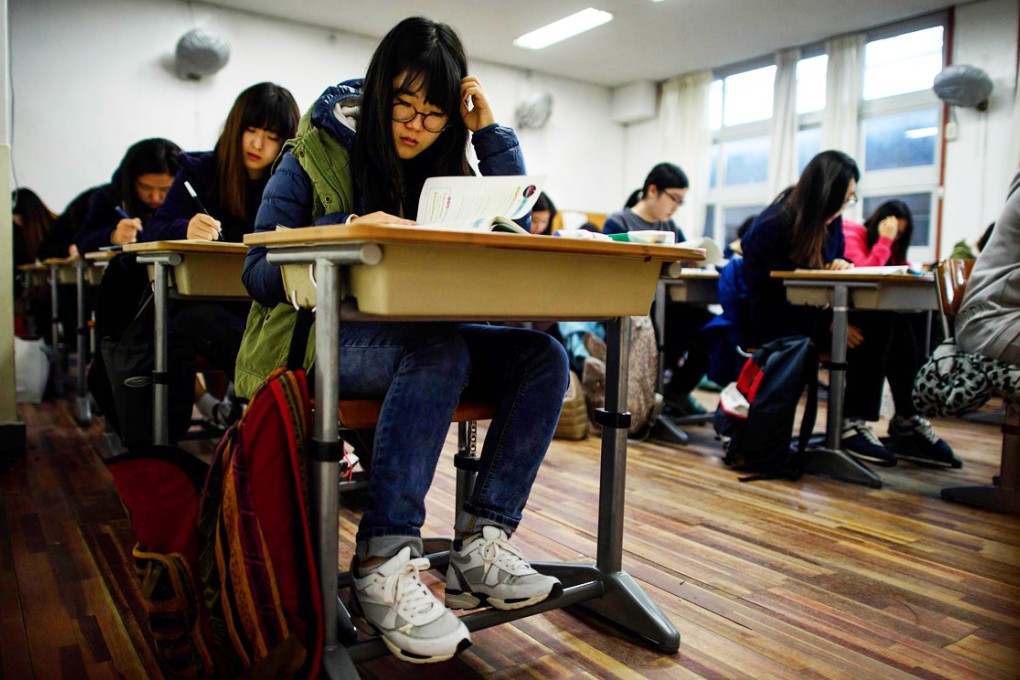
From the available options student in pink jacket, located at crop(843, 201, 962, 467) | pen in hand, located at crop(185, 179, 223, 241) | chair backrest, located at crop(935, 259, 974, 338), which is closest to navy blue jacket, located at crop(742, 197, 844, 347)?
student in pink jacket, located at crop(843, 201, 962, 467)

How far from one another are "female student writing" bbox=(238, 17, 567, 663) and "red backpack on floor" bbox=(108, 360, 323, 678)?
0.10 meters

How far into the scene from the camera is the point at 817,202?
2.61 m

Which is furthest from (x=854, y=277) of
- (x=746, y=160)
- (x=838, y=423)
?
(x=746, y=160)

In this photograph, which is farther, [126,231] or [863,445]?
[863,445]

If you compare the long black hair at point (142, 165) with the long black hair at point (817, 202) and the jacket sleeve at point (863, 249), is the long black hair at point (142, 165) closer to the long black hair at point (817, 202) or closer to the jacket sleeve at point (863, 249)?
the long black hair at point (817, 202)

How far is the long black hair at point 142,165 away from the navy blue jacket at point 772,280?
2.06m

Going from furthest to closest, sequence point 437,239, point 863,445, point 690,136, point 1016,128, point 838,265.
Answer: point 690,136
point 1016,128
point 863,445
point 838,265
point 437,239

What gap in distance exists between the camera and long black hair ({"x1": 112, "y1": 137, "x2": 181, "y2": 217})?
269cm

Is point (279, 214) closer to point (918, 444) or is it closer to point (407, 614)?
point (407, 614)

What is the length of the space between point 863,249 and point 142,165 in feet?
11.8

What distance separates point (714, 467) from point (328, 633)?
1.85 metres

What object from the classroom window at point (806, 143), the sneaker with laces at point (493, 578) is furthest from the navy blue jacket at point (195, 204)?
the classroom window at point (806, 143)

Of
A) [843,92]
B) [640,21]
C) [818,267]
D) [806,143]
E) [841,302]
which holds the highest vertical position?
[640,21]

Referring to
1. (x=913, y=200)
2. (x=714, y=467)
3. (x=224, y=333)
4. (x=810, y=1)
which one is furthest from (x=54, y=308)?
(x=913, y=200)
